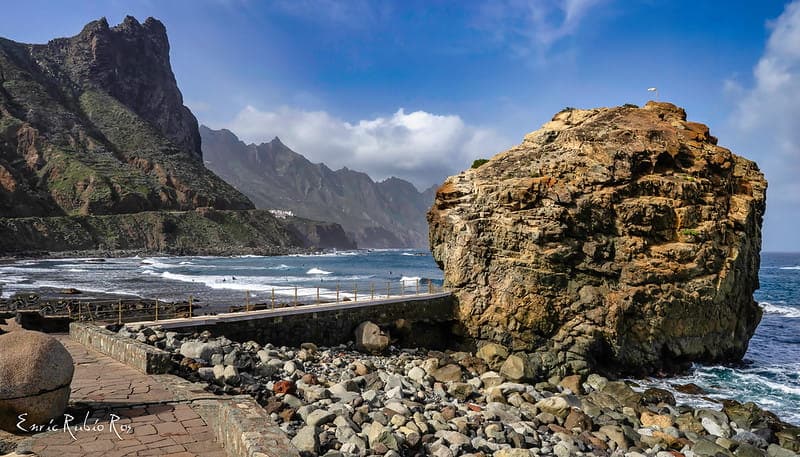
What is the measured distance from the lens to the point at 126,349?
10.7 m

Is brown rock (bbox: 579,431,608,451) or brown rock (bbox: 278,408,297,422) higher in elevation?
brown rock (bbox: 278,408,297,422)

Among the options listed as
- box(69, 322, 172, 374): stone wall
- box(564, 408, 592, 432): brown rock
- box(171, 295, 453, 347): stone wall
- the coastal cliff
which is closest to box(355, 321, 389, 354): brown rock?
box(171, 295, 453, 347): stone wall

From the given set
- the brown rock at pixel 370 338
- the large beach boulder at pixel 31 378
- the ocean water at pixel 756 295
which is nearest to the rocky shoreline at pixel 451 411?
the brown rock at pixel 370 338

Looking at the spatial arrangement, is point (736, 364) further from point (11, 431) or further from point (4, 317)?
point (4, 317)

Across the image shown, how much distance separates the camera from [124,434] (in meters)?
6.68

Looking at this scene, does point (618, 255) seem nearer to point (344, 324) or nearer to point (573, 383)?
point (573, 383)

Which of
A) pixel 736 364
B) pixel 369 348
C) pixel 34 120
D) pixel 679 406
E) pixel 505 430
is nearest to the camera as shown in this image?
pixel 505 430

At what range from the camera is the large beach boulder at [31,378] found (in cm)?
623

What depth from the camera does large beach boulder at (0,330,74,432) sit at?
6234 mm

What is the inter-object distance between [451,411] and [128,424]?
7069mm

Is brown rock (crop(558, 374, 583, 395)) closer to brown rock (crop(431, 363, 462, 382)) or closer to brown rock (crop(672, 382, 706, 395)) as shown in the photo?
brown rock (crop(672, 382, 706, 395))

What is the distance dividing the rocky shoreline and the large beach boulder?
11.3ft

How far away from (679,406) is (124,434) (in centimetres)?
1608

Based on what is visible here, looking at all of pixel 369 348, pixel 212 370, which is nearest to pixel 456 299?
pixel 369 348
